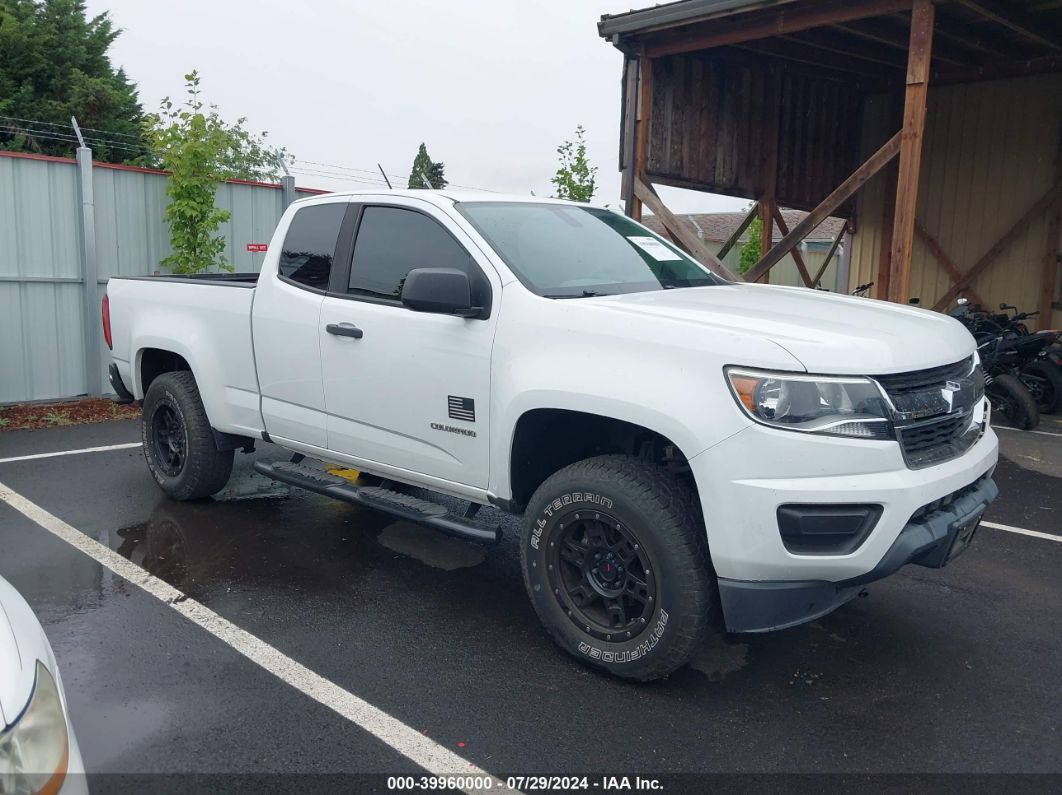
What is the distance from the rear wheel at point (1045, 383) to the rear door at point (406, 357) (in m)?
7.91

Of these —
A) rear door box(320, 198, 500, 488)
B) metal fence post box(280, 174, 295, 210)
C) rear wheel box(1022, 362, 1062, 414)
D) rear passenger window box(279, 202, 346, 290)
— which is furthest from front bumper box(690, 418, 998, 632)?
metal fence post box(280, 174, 295, 210)

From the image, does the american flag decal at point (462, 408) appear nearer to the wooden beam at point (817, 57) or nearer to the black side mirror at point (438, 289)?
the black side mirror at point (438, 289)

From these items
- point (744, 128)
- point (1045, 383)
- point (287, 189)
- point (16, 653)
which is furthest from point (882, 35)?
point (16, 653)

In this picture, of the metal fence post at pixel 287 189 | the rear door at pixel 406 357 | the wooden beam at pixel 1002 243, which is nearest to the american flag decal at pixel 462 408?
the rear door at pixel 406 357

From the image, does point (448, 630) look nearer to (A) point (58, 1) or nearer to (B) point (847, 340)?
(B) point (847, 340)

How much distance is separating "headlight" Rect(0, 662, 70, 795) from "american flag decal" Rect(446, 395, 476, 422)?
88.0 inches

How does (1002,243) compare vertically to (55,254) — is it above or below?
above

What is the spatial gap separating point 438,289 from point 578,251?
2.90 ft

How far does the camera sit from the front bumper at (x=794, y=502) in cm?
313

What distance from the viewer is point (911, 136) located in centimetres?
816

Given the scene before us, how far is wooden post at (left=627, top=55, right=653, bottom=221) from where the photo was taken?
9.88m

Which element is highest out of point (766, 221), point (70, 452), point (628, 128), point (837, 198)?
point (628, 128)

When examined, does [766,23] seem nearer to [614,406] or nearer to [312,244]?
[312,244]

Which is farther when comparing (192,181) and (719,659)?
(192,181)
